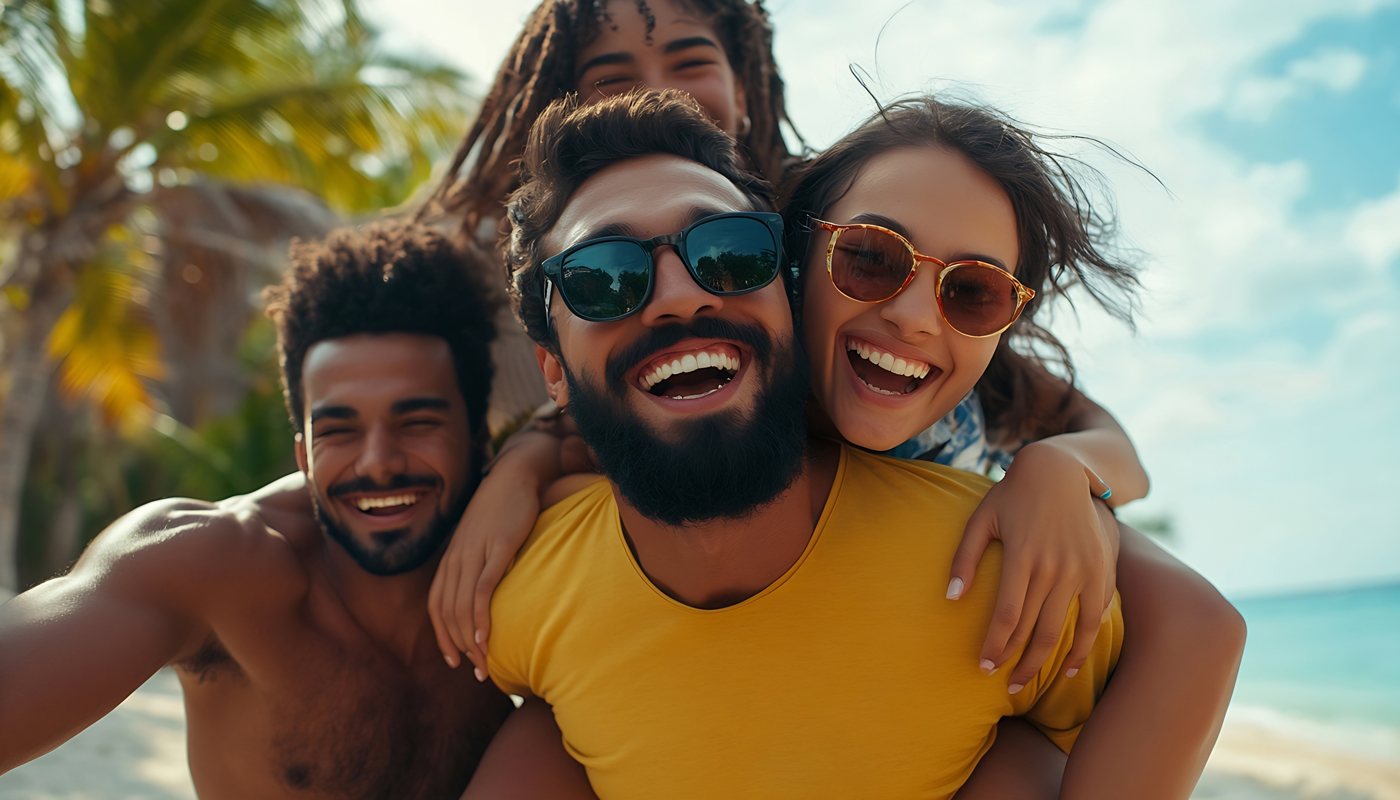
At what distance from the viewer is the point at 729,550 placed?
2.44 metres

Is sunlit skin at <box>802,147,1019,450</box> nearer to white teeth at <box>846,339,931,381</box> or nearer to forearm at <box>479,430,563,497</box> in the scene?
white teeth at <box>846,339,931,381</box>

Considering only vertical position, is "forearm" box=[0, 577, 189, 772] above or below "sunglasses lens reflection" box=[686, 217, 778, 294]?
below

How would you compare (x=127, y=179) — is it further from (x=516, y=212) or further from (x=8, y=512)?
(x=516, y=212)

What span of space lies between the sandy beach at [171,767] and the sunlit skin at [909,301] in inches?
331

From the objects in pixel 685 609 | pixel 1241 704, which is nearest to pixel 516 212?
pixel 685 609

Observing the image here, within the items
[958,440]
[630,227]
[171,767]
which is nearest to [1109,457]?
[958,440]

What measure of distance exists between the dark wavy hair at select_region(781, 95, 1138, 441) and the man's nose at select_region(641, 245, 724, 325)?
0.48 meters

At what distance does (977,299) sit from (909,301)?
0.20 m

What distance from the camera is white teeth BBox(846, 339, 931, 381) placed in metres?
2.43

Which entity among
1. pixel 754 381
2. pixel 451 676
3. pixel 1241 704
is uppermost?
pixel 754 381

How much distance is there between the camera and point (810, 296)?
101 inches

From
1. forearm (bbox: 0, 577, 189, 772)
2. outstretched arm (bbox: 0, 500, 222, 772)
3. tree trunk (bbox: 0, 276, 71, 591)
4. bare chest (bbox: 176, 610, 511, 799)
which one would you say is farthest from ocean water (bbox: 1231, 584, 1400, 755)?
tree trunk (bbox: 0, 276, 71, 591)

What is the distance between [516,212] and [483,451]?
1.13 meters

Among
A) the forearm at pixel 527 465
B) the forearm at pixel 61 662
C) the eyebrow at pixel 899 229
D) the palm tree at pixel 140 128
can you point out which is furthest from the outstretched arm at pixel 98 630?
the palm tree at pixel 140 128
